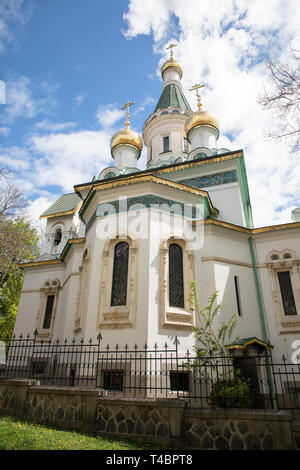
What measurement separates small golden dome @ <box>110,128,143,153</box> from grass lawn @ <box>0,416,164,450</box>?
15063 mm

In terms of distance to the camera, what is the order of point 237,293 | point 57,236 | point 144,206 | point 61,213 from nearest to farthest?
point 144,206
point 237,293
point 57,236
point 61,213

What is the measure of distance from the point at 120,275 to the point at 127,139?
35.4 ft

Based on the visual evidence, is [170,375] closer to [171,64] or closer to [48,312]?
[48,312]

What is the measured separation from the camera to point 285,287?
1025 cm

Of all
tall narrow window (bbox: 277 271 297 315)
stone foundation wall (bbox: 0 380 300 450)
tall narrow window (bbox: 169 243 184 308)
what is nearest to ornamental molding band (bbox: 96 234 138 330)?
tall narrow window (bbox: 169 243 184 308)

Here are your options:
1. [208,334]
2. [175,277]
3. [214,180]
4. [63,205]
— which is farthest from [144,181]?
[63,205]

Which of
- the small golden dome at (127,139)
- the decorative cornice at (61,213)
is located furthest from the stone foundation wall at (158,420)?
the small golden dome at (127,139)

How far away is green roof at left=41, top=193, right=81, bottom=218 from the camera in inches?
726

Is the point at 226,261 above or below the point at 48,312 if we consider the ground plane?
above

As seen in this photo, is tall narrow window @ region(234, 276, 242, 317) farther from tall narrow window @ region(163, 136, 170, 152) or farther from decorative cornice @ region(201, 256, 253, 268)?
tall narrow window @ region(163, 136, 170, 152)

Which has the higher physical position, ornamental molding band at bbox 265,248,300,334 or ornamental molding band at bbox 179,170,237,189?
ornamental molding band at bbox 179,170,237,189

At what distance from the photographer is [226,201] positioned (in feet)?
41.2

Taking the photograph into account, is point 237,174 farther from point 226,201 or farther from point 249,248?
point 249,248
